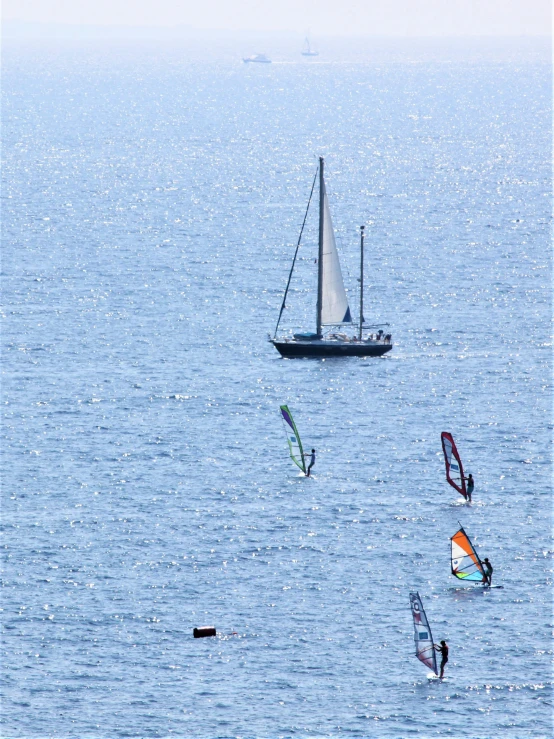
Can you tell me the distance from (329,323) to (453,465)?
139ft

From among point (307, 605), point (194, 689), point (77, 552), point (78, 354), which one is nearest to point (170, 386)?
point (78, 354)

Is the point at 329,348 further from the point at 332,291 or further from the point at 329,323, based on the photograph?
the point at 332,291

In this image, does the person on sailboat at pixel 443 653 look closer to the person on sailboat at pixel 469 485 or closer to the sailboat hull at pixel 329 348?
the person on sailboat at pixel 469 485

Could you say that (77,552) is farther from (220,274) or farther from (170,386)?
(220,274)

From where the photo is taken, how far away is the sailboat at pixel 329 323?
5650 inches

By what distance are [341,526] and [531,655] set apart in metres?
20.8

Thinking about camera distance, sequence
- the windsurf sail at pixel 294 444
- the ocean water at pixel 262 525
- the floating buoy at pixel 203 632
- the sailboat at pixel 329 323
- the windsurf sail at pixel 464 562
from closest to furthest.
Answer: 1. the ocean water at pixel 262 525
2. the floating buoy at pixel 203 632
3. the windsurf sail at pixel 464 562
4. the windsurf sail at pixel 294 444
5. the sailboat at pixel 329 323

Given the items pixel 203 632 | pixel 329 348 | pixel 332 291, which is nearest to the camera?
pixel 203 632

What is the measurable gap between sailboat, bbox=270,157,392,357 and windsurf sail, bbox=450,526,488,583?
5339cm

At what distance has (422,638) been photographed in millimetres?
80438

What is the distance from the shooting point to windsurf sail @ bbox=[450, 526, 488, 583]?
3583 inches

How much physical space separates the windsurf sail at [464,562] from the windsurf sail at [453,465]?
46.5ft

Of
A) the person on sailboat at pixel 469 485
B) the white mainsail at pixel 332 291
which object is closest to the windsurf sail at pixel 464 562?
the person on sailboat at pixel 469 485

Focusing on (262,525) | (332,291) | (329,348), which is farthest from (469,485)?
(332,291)
